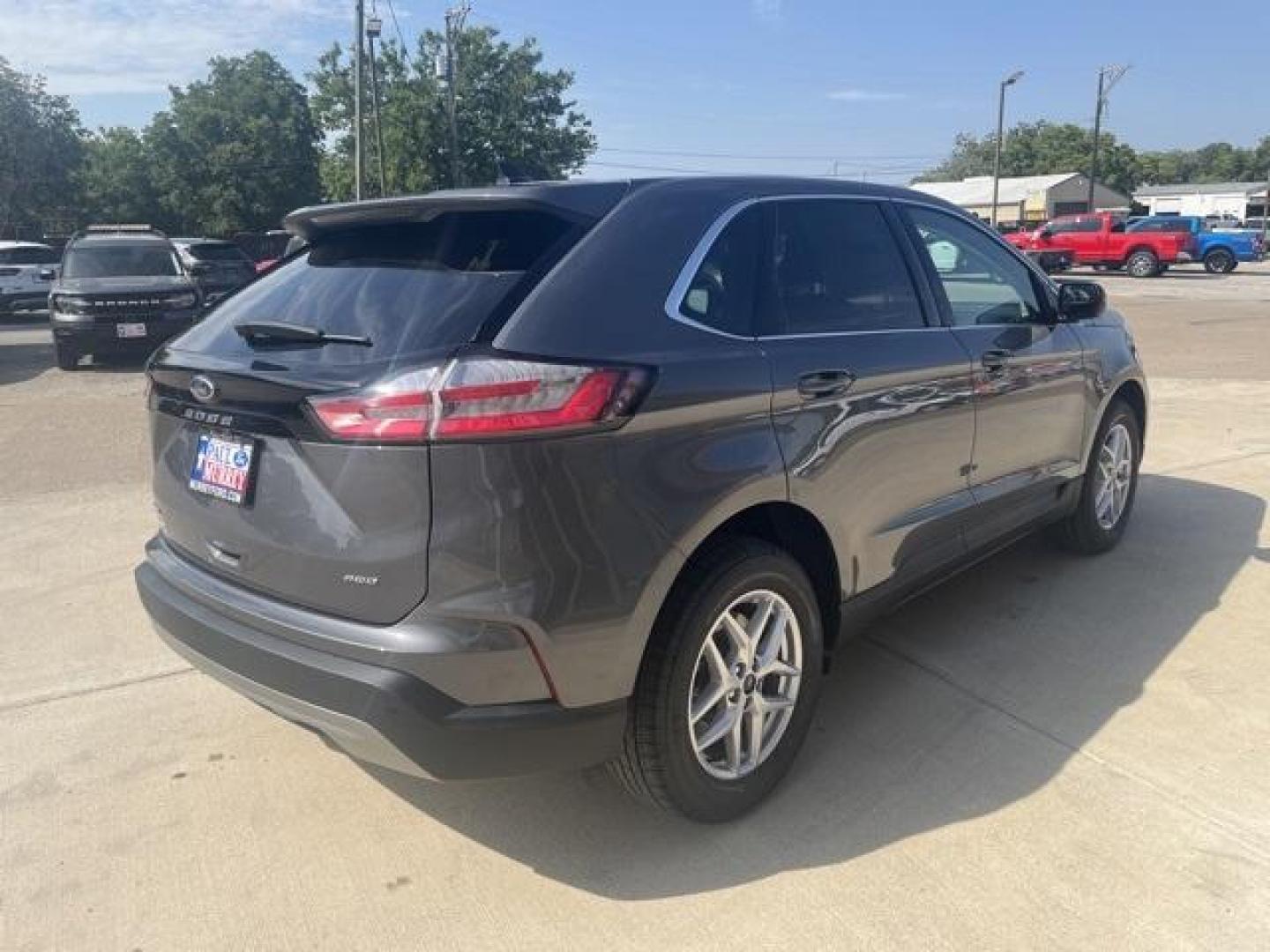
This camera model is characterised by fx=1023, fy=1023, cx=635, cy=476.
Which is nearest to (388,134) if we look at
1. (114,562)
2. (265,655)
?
(114,562)

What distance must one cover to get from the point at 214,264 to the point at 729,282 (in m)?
18.5

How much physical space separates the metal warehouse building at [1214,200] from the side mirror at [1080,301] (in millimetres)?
76771

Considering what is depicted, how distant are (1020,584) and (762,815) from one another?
230cm

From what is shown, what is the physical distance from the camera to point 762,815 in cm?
294

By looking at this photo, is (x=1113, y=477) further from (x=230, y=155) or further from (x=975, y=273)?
(x=230, y=155)

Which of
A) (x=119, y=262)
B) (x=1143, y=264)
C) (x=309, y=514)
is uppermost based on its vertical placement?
(x=1143, y=264)

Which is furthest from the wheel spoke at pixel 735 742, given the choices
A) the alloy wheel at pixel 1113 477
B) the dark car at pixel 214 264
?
the dark car at pixel 214 264

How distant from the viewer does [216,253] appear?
1942 centimetres

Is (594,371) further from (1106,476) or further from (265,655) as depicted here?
(1106,476)

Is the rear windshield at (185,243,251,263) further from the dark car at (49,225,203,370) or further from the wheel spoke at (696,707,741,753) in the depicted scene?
the wheel spoke at (696,707,741,753)

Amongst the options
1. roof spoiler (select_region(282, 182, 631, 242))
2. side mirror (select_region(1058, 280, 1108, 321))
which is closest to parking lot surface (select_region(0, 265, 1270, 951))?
side mirror (select_region(1058, 280, 1108, 321))

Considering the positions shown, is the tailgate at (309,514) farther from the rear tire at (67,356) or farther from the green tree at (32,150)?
the green tree at (32,150)

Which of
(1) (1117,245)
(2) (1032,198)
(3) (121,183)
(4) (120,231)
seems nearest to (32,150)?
(3) (121,183)

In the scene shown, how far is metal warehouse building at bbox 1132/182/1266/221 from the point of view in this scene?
244ft
